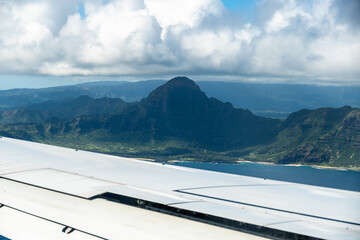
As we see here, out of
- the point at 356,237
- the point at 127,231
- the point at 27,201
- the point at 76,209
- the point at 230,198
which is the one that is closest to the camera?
the point at 356,237

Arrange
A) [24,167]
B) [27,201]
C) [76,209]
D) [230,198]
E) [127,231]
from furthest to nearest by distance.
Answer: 1. [24,167]
2. [230,198]
3. [27,201]
4. [76,209]
5. [127,231]

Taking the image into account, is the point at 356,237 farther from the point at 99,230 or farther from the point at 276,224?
the point at 99,230

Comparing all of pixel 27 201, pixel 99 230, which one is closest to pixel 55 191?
pixel 27 201

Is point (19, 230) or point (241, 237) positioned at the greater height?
point (241, 237)

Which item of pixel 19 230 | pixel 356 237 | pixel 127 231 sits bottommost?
pixel 19 230

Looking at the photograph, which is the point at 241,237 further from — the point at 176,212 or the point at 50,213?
the point at 50,213

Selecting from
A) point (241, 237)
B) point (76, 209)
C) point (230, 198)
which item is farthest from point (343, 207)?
point (76, 209)

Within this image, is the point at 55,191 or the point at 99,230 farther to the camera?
the point at 55,191
